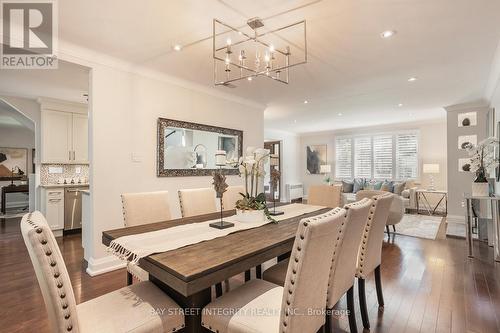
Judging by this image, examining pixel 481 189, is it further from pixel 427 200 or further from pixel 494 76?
pixel 427 200

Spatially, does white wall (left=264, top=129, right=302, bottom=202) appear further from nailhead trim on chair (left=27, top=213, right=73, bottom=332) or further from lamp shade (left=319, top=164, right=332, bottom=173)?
nailhead trim on chair (left=27, top=213, right=73, bottom=332)

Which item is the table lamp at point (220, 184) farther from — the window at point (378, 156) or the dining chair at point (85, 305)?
the window at point (378, 156)

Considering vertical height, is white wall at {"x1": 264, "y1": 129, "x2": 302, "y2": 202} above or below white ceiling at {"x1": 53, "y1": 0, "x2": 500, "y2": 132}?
below

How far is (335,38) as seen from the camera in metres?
2.55

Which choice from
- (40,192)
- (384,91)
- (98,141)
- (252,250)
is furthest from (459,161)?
(40,192)

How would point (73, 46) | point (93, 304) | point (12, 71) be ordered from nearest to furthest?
point (93, 304)
point (73, 46)
point (12, 71)

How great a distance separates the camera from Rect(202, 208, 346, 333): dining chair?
1.07 meters

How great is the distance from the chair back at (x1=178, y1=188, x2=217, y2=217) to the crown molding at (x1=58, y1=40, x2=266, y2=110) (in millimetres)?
1755

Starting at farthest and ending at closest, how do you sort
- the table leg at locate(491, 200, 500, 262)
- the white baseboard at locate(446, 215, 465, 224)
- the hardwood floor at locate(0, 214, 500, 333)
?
the white baseboard at locate(446, 215, 465, 224) → the table leg at locate(491, 200, 500, 262) → the hardwood floor at locate(0, 214, 500, 333)

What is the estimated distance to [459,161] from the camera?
5.27m

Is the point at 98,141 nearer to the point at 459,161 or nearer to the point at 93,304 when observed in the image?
the point at 93,304

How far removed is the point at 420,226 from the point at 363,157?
352 cm

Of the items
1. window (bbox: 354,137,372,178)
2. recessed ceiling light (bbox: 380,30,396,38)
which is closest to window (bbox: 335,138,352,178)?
window (bbox: 354,137,372,178)

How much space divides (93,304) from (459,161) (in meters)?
6.51
